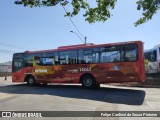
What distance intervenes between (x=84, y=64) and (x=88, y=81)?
122 centimetres

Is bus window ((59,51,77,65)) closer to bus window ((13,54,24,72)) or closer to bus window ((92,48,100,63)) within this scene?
bus window ((92,48,100,63))

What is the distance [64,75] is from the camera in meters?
21.2

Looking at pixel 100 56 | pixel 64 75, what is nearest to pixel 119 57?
pixel 100 56

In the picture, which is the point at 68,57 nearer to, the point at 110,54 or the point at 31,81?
the point at 110,54

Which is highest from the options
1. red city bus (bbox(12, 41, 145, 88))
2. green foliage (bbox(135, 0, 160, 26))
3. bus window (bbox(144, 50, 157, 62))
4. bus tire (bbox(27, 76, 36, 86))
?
green foliage (bbox(135, 0, 160, 26))

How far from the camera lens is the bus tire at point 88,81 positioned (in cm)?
1970

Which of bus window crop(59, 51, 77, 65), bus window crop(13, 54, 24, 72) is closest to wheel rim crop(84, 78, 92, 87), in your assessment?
bus window crop(59, 51, 77, 65)

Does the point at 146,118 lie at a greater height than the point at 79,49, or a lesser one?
lesser

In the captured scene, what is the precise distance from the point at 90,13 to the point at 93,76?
A: 36.4 feet

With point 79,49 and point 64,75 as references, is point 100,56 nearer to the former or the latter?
point 79,49

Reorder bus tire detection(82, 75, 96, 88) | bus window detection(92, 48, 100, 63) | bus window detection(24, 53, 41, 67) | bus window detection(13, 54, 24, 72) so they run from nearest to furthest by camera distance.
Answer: bus window detection(92, 48, 100, 63) → bus tire detection(82, 75, 96, 88) → bus window detection(24, 53, 41, 67) → bus window detection(13, 54, 24, 72)

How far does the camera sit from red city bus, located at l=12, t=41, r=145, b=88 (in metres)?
17.9

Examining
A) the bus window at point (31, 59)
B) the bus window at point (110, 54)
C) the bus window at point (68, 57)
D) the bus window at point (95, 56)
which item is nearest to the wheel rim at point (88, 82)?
the bus window at point (95, 56)

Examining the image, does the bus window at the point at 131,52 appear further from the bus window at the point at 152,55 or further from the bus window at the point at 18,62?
the bus window at the point at 152,55
